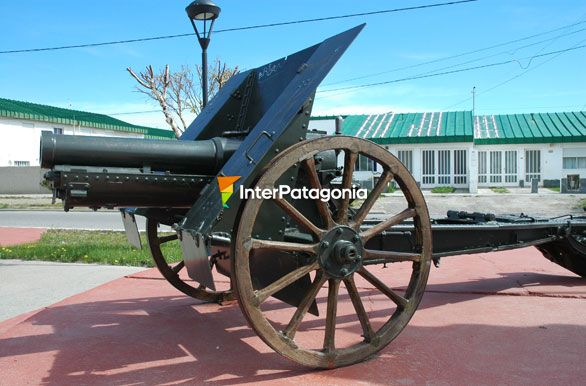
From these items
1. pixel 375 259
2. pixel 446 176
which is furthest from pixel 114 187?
pixel 446 176

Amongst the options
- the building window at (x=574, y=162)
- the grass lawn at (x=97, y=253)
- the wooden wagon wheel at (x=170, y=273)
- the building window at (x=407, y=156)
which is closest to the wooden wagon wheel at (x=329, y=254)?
the wooden wagon wheel at (x=170, y=273)

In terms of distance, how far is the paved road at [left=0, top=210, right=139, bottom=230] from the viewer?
1602 cm

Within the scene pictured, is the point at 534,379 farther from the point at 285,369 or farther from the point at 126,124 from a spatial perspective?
the point at 126,124

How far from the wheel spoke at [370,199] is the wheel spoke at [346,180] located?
3.3 inches

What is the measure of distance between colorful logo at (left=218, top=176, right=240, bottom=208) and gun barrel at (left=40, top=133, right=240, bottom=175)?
0.52m

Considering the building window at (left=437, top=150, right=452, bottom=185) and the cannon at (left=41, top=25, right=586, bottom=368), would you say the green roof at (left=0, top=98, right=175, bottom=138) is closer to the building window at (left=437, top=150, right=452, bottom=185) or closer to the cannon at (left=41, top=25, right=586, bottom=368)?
the building window at (left=437, top=150, right=452, bottom=185)

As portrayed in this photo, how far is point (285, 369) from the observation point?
150 inches

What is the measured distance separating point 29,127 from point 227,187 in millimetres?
36469

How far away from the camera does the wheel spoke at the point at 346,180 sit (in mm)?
3732

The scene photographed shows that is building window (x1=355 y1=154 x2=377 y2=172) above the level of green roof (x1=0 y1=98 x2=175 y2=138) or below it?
below

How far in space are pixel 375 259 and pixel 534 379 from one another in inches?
Result: 50.2

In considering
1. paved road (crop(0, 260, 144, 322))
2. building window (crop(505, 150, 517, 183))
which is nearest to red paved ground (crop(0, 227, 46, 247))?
paved road (crop(0, 260, 144, 322))

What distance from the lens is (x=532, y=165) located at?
29.5m

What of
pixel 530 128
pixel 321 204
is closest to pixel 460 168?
pixel 530 128
